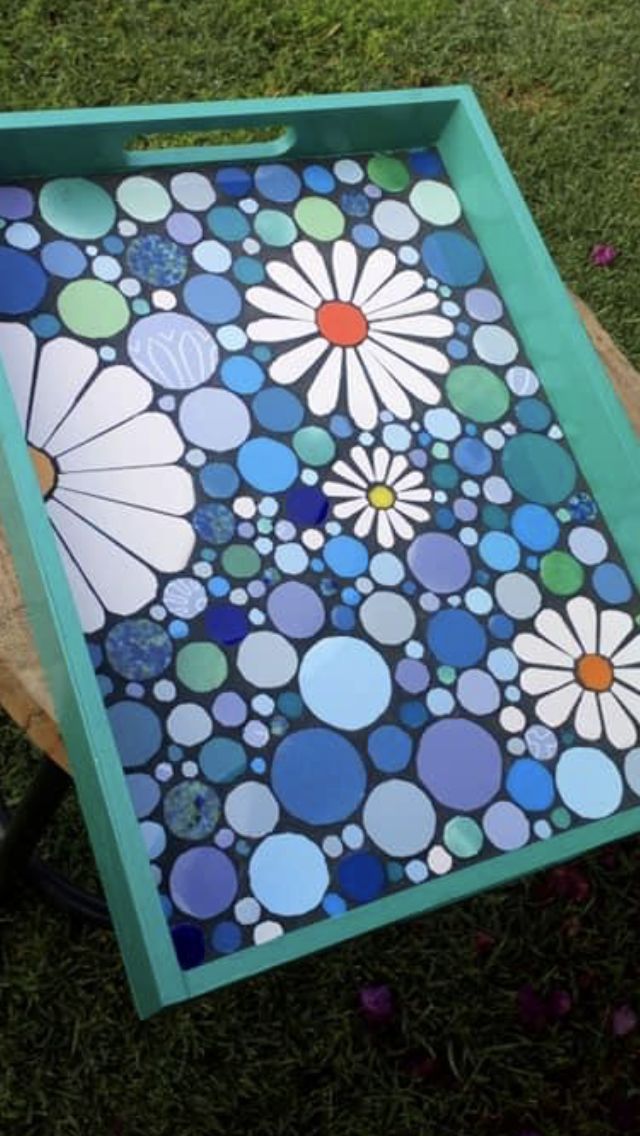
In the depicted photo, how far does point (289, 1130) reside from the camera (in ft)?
5.24

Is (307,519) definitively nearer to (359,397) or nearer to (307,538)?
(307,538)

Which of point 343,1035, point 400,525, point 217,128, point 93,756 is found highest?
point 217,128

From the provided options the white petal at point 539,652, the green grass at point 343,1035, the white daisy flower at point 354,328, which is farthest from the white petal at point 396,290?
the green grass at point 343,1035

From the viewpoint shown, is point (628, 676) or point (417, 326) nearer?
point (628, 676)

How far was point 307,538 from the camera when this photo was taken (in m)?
1.16

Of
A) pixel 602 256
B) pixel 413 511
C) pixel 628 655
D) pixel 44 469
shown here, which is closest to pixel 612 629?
pixel 628 655

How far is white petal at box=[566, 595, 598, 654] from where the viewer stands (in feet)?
3.89

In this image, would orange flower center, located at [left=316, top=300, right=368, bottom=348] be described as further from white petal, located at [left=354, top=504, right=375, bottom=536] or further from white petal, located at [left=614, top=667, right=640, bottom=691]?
white petal, located at [left=614, top=667, right=640, bottom=691]

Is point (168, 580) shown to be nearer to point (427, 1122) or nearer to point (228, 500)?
point (228, 500)

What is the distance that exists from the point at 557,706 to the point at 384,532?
0.70 ft

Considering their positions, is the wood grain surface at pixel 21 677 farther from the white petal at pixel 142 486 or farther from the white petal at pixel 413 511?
the white petal at pixel 413 511

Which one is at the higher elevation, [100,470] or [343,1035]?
[100,470]

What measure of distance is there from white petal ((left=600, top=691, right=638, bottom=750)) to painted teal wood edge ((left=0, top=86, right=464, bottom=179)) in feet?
2.00

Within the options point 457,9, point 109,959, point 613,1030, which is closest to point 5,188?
→ point 109,959
